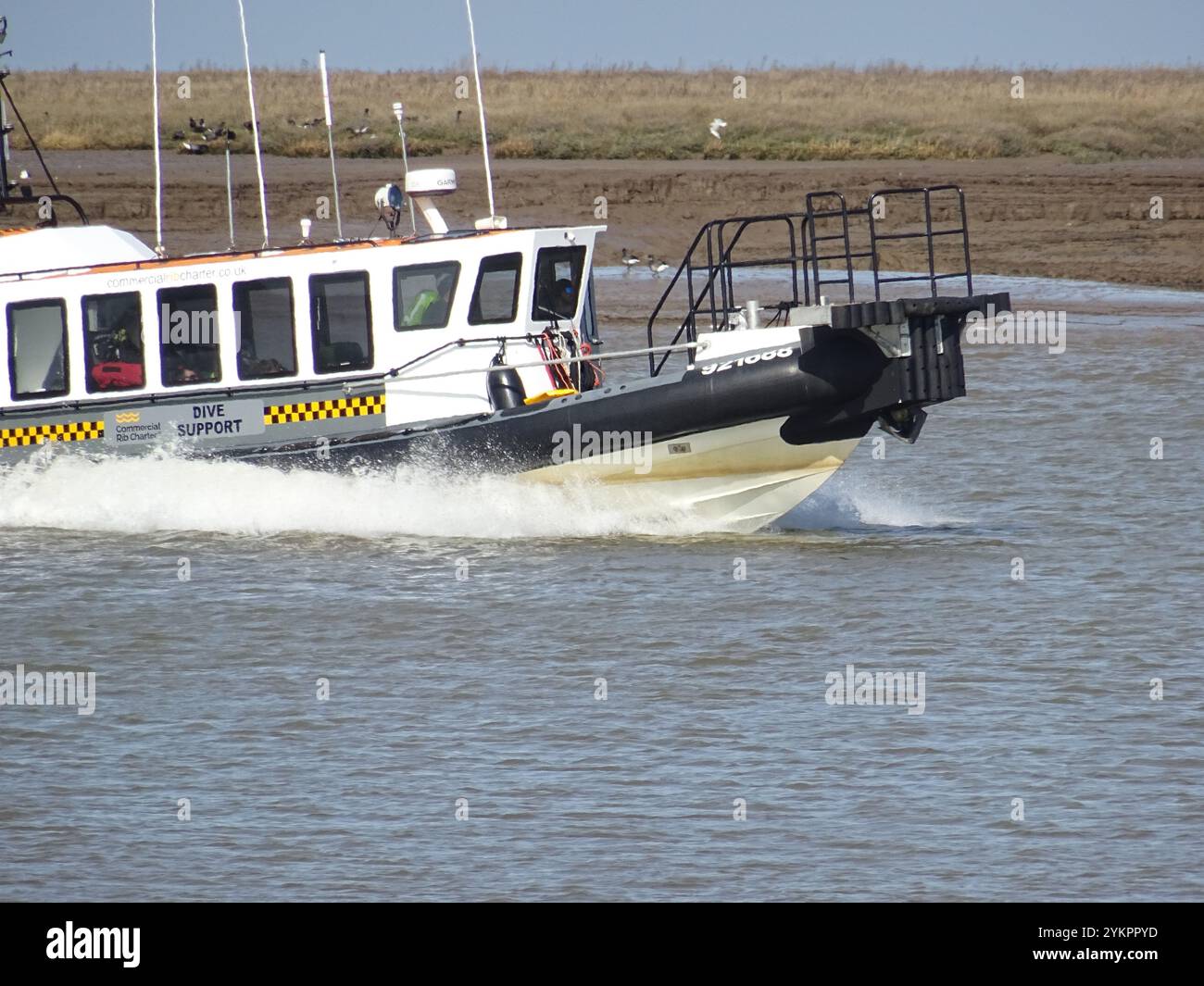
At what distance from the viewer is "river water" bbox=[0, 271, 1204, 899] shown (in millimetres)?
7070

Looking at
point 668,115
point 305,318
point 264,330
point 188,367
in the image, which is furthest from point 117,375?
point 668,115

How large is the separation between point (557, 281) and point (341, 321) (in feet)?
Result: 4.61

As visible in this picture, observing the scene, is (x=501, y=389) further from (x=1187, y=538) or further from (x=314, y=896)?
(x=314, y=896)

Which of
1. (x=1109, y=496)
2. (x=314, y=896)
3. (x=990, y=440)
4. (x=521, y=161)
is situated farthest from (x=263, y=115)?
(x=314, y=896)

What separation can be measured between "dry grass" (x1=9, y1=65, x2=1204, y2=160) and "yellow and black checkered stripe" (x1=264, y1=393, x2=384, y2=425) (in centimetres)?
2103

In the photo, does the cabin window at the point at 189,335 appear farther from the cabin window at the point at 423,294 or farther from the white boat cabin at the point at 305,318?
the cabin window at the point at 423,294

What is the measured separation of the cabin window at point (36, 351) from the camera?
12.9 metres

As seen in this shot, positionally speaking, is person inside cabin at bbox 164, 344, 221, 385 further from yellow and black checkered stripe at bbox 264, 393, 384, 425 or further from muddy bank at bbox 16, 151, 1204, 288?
muddy bank at bbox 16, 151, 1204, 288

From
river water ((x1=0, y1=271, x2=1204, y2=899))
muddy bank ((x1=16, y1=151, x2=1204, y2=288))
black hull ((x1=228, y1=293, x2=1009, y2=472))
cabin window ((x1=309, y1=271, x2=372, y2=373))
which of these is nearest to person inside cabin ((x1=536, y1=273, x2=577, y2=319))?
black hull ((x1=228, y1=293, x2=1009, y2=472))

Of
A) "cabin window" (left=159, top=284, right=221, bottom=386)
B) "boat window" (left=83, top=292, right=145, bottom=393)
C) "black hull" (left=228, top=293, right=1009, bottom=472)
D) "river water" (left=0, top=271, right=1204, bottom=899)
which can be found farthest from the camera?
"boat window" (left=83, top=292, right=145, bottom=393)

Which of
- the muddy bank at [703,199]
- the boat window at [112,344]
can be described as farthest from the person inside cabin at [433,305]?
the muddy bank at [703,199]

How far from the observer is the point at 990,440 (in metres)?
16.4

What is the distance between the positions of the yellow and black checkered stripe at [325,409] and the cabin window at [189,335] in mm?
454

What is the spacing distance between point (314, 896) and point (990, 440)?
10737 millimetres
